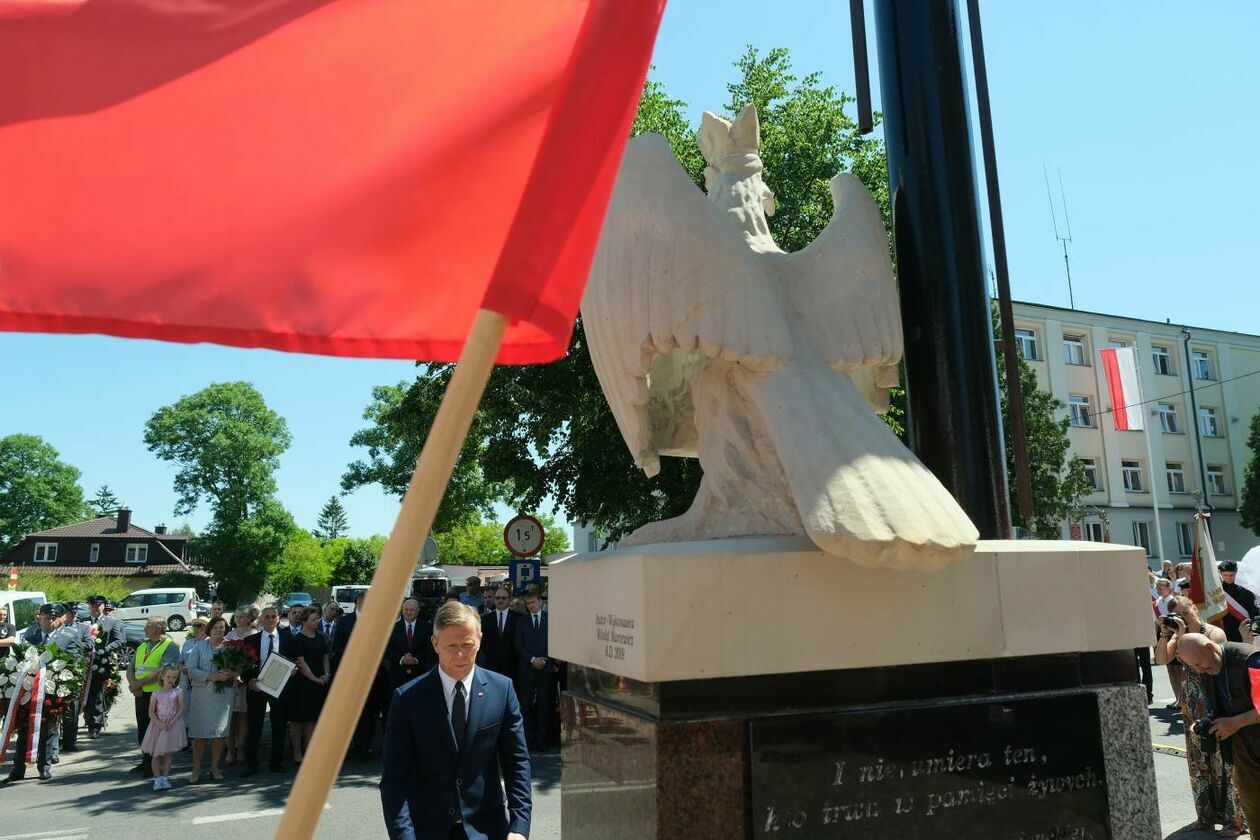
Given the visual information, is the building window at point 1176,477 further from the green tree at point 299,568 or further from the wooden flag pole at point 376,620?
the green tree at point 299,568

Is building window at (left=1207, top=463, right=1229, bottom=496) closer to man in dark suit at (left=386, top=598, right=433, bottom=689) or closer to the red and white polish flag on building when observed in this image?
the red and white polish flag on building

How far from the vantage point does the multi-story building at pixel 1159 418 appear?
34.3 metres

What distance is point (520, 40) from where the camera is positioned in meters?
2.10

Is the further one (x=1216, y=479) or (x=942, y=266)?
(x=1216, y=479)

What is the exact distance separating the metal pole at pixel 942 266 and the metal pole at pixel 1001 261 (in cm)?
14

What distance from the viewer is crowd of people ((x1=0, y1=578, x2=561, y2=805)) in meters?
10.1

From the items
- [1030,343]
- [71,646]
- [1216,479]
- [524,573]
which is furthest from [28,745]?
[1216,479]

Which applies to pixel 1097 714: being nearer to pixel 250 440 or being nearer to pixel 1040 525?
pixel 1040 525

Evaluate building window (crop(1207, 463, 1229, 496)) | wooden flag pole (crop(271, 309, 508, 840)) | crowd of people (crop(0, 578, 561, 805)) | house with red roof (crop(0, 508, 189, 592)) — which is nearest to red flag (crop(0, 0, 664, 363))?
wooden flag pole (crop(271, 309, 508, 840))

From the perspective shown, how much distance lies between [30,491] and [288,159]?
255ft

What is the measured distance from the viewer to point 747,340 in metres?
3.29

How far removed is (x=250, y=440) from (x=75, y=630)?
4601 cm

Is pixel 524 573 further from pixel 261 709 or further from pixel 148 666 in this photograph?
pixel 148 666

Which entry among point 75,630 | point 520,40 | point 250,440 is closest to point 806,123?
point 75,630
